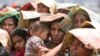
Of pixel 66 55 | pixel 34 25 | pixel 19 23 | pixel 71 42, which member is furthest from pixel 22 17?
pixel 71 42

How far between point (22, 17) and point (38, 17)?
0.87ft

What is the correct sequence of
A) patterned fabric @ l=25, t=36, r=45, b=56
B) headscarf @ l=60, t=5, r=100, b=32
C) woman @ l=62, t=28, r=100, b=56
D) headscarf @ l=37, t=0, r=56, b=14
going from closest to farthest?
woman @ l=62, t=28, r=100, b=56 → patterned fabric @ l=25, t=36, r=45, b=56 → headscarf @ l=60, t=5, r=100, b=32 → headscarf @ l=37, t=0, r=56, b=14

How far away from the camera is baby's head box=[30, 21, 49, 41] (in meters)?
4.61

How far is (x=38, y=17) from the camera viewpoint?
502cm

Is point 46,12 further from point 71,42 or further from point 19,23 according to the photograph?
point 71,42

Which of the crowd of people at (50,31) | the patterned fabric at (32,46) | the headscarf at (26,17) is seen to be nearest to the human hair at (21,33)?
the crowd of people at (50,31)

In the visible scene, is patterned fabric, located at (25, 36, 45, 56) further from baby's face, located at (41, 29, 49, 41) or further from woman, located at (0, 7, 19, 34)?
woman, located at (0, 7, 19, 34)

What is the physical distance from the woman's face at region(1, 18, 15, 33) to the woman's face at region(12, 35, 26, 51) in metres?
0.45

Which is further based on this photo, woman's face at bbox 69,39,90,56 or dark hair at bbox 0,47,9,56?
dark hair at bbox 0,47,9,56

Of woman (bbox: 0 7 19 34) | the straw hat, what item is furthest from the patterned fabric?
woman (bbox: 0 7 19 34)

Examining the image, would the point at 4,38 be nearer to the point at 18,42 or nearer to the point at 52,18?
the point at 18,42

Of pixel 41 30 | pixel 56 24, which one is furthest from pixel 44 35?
pixel 56 24

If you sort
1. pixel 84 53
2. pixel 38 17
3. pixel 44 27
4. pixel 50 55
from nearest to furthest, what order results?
pixel 84 53 → pixel 50 55 → pixel 44 27 → pixel 38 17

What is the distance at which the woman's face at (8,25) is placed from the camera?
5532 mm
